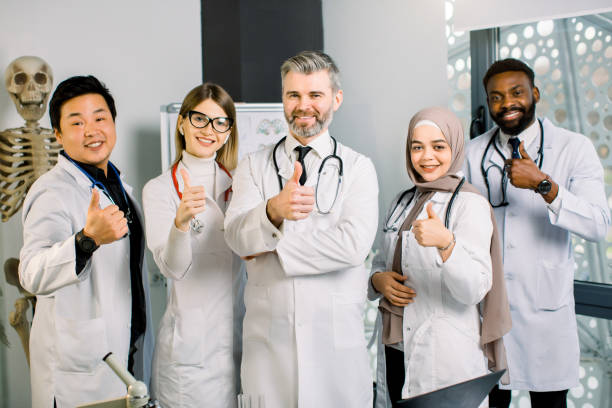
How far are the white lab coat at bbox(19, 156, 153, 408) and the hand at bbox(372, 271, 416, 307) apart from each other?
93 centimetres

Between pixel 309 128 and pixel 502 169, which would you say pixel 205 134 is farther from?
pixel 502 169

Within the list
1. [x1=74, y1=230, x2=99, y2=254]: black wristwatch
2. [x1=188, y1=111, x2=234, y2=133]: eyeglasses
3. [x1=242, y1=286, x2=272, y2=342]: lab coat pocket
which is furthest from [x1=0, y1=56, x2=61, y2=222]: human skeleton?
[x1=242, y1=286, x2=272, y2=342]: lab coat pocket

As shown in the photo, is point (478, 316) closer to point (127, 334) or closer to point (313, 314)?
point (313, 314)

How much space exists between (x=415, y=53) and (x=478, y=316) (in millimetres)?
1607

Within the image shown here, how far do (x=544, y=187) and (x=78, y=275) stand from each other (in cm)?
161

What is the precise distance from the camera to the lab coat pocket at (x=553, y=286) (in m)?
2.12

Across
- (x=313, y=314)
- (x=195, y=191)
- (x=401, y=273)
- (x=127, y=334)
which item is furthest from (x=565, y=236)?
(x=127, y=334)

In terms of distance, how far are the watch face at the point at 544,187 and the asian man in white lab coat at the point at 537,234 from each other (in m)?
0.10

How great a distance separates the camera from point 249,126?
303 cm

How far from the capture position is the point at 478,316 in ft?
5.95

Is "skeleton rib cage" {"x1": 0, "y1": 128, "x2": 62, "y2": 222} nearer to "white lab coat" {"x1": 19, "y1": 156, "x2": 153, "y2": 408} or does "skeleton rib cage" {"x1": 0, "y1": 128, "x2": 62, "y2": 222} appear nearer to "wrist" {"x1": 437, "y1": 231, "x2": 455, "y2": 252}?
"white lab coat" {"x1": 19, "y1": 156, "x2": 153, "y2": 408}

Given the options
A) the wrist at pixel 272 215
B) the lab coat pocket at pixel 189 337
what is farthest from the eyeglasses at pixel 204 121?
the lab coat pocket at pixel 189 337

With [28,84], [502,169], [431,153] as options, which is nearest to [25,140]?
[28,84]

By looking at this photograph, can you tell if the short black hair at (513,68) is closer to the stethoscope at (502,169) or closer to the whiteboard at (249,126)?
the stethoscope at (502,169)
